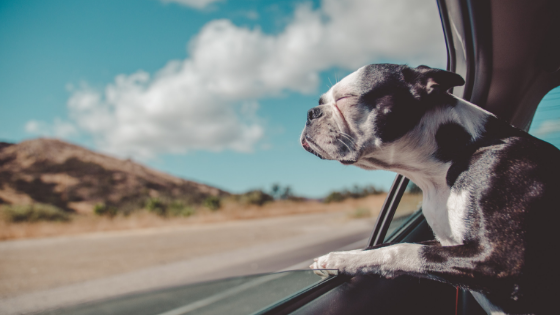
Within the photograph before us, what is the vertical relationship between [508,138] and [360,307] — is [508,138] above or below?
above

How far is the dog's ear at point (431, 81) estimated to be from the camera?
197 centimetres

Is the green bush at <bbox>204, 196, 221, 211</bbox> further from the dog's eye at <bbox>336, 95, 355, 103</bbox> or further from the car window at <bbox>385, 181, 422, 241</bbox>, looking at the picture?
the dog's eye at <bbox>336, 95, 355, 103</bbox>

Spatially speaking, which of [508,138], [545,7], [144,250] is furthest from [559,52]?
[144,250]

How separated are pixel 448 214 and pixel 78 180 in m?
65.5

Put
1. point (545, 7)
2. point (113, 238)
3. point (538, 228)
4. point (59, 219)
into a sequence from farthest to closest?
point (59, 219)
point (113, 238)
point (545, 7)
point (538, 228)

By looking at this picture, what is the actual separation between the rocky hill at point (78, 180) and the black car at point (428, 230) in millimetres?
43681

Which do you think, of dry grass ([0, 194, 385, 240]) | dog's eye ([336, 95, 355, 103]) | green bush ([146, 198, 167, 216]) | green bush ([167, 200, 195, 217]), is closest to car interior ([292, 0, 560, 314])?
dog's eye ([336, 95, 355, 103])

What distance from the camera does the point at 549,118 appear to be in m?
3.15

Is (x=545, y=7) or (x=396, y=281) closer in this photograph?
(x=396, y=281)

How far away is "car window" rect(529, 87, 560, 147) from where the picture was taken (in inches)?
122

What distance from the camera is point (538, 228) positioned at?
4.92ft

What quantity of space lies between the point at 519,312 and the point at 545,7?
2160 millimetres

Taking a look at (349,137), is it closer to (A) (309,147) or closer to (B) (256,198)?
(A) (309,147)

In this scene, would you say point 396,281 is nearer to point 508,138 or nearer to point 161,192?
point 508,138
